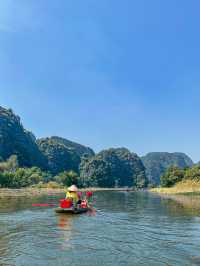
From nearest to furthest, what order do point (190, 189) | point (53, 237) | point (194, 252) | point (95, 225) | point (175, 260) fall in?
1. point (175, 260)
2. point (194, 252)
3. point (53, 237)
4. point (95, 225)
5. point (190, 189)

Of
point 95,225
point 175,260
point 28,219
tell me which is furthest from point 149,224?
point 175,260

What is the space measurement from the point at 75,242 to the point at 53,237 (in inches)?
85.3

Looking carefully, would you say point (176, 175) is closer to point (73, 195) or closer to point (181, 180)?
point (181, 180)

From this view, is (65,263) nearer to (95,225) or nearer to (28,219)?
(95,225)

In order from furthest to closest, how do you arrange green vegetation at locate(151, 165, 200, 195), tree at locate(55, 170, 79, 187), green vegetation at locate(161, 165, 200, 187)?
1. tree at locate(55, 170, 79, 187)
2. green vegetation at locate(161, 165, 200, 187)
3. green vegetation at locate(151, 165, 200, 195)

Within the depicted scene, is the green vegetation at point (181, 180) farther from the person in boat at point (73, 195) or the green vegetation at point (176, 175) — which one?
the person in boat at point (73, 195)

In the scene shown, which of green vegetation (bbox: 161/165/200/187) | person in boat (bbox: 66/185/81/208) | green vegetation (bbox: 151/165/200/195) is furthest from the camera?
green vegetation (bbox: 161/165/200/187)

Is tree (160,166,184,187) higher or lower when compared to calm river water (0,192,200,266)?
higher

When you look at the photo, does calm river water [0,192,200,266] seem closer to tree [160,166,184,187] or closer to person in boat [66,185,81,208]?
person in boat [66,185,81,208]

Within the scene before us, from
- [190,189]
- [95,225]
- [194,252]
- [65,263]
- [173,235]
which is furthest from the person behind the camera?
[190,189]

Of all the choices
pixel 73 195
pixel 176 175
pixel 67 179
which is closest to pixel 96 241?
pixel 73 195

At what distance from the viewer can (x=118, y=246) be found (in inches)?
846

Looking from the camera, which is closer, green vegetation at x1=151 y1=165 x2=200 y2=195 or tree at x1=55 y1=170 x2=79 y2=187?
green vegetation at x1=151 y1=165 x2=200 y2=195

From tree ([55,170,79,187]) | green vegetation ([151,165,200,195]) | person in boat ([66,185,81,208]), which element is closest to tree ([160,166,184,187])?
green vegetation ([151,165,200,195])
